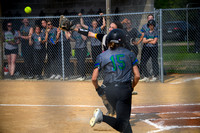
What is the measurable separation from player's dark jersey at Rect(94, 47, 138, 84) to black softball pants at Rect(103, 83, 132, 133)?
10 centimetres

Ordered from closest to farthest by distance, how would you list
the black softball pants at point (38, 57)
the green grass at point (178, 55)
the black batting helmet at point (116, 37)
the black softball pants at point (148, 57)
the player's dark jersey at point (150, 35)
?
the black batting helmet at point (116, 37), the player's dark jersey at point (150, 35), the black softball pants at point (148, 57), the black softball pants at point (38, 57), the green grass at point (178, 55)

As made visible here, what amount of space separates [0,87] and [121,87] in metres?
7.43

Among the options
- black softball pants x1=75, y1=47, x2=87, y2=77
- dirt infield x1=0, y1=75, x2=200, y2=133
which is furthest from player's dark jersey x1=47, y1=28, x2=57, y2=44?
dirt infield x1=0, y1=75, x2=200, y2=133

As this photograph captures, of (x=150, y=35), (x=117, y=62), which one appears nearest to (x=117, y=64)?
(x=117, y=62)

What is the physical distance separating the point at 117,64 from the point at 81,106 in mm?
3592

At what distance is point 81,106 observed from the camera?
8516mm

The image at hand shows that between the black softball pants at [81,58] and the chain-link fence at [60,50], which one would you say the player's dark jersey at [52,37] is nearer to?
the chain-link fence at [60,50]

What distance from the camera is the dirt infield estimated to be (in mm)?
6551

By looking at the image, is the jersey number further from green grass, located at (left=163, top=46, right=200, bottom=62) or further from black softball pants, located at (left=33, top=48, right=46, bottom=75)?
green grass, located at (left=163, top=46, right=200, bottom=62)

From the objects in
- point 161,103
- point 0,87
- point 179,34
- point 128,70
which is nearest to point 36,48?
point 0,87

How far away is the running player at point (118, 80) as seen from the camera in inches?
200

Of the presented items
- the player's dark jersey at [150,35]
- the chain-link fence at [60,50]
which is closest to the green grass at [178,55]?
the chain-link fence at [60,50]

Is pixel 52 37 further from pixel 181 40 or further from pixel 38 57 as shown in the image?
pixel 181 40

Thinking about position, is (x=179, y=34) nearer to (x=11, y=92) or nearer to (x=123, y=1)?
(x=123, y=1)
